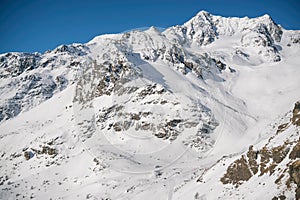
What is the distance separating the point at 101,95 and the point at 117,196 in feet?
133

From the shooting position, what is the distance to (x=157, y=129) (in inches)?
2458

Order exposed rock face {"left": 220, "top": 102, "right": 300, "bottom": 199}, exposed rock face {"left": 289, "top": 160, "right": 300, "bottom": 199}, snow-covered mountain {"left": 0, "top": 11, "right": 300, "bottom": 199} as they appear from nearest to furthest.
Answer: exposed rock face {"left": 289, "top": 160, "right": 300, "bottom": 199} → exposed rock face {"left": 220, "top": 102, "right": 300, "bottom": 199} → snow-covered mountain {"left": 0, "top": 11, "right": 300, "bottom": 199}

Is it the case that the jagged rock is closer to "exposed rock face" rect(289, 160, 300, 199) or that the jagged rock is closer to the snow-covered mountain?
the snow-covered mountain

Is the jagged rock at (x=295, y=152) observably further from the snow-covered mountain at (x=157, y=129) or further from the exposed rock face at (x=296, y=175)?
the exposed rock face at (x=296, y=175)

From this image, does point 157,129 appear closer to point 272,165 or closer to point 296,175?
point 272,165

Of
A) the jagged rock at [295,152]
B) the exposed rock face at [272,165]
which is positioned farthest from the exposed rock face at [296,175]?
the jagged rock at [295,152]

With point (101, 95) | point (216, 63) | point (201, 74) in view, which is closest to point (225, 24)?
point (216, 63)

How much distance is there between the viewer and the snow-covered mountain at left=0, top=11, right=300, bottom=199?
24031mm

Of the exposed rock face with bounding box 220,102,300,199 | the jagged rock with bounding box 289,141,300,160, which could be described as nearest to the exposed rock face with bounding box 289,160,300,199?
the exposed rock face with bounding box 220,102,300,199

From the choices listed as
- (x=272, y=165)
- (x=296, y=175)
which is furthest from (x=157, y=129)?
(x=296, y=175)

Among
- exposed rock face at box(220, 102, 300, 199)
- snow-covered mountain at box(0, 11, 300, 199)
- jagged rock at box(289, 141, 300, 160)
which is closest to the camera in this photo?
exposed rock face at box(220, 102, 300, 199)

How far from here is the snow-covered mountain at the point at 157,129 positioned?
2403 cm

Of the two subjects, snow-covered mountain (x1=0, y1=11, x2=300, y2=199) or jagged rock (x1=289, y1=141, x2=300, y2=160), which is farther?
snow-covered mountain (x1=0, y1=11, x2=300, y2=199)

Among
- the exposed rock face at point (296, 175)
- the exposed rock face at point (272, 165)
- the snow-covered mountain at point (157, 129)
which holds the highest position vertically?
the snow-covered mountain at point (157, 129)
